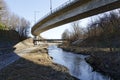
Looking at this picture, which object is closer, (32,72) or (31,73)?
(31,73)

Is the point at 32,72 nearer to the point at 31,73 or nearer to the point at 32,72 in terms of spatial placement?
the point at 32,72

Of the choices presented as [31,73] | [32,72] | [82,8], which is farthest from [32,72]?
[82,8]

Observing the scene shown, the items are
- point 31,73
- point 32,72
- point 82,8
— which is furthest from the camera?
point 82,8

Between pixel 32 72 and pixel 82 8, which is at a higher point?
pixel 82 8

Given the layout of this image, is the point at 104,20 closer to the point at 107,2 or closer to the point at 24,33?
the point at 107,2

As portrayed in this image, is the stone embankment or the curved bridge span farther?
the curved bridge span

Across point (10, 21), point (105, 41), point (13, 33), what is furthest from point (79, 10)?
point (10, 21)

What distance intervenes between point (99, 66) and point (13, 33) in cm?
7170

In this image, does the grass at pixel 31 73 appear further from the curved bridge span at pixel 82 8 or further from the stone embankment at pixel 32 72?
the curved bridge span at pixel 82 8

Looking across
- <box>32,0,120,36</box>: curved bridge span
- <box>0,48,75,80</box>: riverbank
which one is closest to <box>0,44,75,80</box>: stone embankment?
<box>0,48,75,80</box>: riverbank

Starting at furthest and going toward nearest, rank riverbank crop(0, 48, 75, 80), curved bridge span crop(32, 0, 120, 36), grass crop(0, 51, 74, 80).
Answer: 1. curved bridge span crop(32, 0, 120, 36)
2. riverbank crop(0, 48, 75, 80)
3. grass crop(0, 51, 74, 80)

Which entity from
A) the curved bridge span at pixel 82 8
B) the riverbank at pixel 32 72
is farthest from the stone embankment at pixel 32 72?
the curved bridge span at pixel 82 8

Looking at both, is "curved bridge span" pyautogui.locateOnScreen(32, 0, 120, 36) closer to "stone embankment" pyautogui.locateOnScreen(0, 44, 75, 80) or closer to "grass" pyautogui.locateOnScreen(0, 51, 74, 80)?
"stone embankment" pyautogui.locateOnScreen(0, 44, 75, 80)

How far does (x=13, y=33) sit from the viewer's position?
3979 inches
